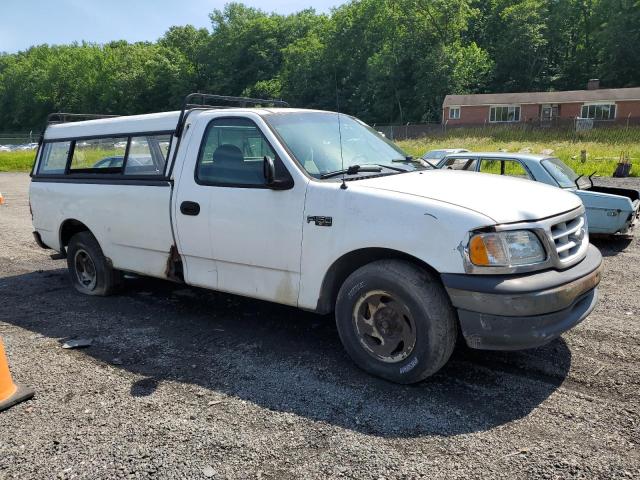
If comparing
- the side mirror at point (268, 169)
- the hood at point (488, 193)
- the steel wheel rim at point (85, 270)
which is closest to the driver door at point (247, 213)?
the side mirror at point (268, 169)

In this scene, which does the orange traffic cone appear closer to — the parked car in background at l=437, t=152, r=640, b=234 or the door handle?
the door handle

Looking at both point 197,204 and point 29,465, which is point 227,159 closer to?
point 197,204

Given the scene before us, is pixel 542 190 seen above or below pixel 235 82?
below

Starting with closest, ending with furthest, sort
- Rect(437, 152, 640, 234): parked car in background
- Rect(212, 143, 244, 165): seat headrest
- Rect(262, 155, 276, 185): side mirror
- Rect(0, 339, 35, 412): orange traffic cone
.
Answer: Rect(0, 339, 35, 412): orange traffic cone
Rect(262, 155, 276, 185): side mirror
Rect(212, 143, 244, 165): seat headrest
Rect(437, 152, 640, 234): parked car in background

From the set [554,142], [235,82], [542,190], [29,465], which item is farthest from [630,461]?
[235,82]

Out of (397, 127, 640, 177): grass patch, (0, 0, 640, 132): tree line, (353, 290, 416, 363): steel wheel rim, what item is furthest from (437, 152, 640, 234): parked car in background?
(0, 0, 640, 132): tree line

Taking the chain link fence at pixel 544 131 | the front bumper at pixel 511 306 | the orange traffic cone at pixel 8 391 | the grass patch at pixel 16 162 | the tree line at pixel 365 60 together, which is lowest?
the grass patch at pixel 16 162

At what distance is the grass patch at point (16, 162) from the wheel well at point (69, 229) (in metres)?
30.8

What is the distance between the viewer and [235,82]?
85875 mm

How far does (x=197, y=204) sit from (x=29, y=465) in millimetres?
2381

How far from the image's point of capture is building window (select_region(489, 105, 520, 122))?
2130 inches

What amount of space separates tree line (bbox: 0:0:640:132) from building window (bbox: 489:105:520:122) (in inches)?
314

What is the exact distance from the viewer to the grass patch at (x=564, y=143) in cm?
2222

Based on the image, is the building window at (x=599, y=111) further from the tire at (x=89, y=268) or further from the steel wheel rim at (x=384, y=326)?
the steel wheel rim at (x=384, y=326)
